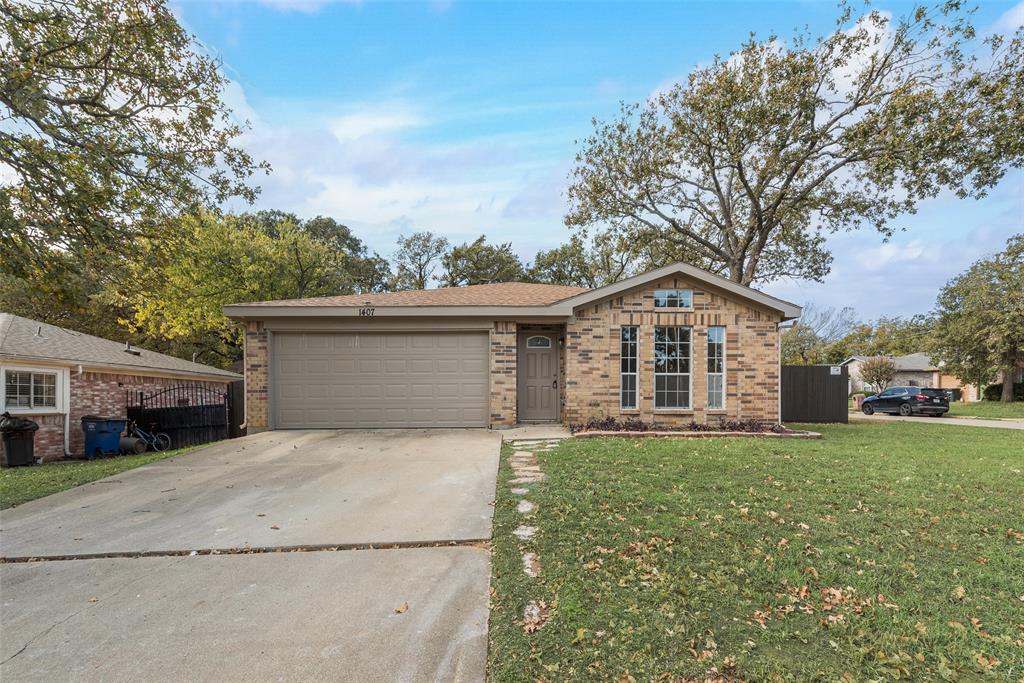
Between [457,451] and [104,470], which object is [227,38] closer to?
[104,470]

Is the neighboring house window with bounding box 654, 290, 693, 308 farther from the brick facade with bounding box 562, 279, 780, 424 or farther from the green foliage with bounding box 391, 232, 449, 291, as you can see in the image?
the green foliage with bounding box 391, 232, 449, 291

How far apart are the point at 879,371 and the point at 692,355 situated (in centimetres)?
2987

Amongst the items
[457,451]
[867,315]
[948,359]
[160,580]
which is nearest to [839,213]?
[948,359]

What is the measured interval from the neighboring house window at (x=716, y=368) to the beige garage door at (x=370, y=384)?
4.95 meters

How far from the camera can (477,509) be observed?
15.3ft

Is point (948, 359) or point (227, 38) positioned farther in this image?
point (948, 359)

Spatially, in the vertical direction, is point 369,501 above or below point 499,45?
below

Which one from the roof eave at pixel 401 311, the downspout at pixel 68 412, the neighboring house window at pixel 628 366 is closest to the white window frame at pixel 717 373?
the neighboring house window at pixel 628 366


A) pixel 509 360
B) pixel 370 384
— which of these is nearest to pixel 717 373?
pixel 509 360

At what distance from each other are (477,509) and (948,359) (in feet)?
102

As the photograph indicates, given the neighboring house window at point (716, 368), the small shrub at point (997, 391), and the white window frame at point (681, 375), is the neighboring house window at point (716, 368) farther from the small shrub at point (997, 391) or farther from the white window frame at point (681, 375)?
the small shrub at point (997, 391)

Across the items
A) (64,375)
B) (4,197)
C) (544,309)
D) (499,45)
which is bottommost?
(64,375)

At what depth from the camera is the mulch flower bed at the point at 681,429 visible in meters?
9.12

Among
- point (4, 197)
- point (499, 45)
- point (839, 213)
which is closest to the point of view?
point (4, 197)
